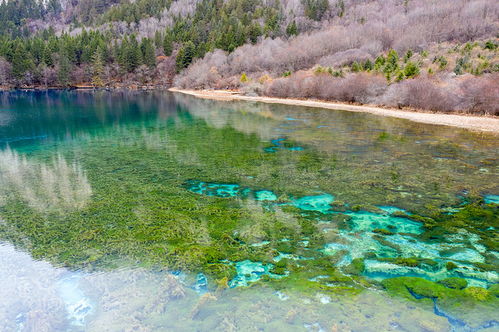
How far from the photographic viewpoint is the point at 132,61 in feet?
333

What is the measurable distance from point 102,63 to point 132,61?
27.5ft

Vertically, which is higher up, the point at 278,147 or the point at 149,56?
the point at 149,56

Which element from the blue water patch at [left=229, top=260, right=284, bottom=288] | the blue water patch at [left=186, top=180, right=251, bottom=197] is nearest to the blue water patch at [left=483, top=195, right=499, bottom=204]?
the blue water patch at [left=186, top=180, right=251, bottom=197]

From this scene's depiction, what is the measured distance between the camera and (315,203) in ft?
39.1

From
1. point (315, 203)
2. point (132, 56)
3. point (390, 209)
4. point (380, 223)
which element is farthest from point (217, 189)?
point (132, 56)

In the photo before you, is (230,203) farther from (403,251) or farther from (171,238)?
(403,251)

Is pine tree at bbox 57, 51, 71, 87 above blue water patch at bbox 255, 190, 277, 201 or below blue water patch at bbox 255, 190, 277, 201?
above

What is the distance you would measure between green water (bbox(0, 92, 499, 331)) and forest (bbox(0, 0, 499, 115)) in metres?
24.3

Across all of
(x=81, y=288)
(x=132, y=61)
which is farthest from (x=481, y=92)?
(x=132, y=61)

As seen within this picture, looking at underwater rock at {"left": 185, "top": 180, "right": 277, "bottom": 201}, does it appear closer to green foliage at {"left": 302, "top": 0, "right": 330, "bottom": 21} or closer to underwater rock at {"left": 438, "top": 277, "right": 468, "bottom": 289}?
underwater rock at {"left": 438, "top": 277, "right": 468, "bottom": 289}

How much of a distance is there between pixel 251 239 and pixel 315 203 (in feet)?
11.3

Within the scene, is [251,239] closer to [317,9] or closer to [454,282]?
[454,282]

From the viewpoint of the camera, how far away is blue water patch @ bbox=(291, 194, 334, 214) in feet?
37.6

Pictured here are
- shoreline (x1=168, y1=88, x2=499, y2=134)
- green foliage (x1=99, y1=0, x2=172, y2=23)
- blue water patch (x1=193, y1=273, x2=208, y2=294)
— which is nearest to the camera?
blue water patch (x1=193, y1=273, x2=208, y2=294)
